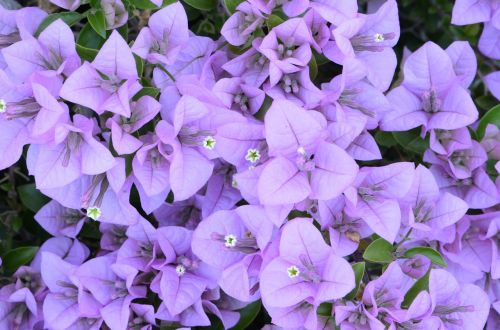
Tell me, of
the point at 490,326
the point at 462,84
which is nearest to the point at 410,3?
the point at 462,84

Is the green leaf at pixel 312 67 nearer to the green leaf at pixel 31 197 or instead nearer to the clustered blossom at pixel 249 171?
the clustered blossom at pixel 249 171

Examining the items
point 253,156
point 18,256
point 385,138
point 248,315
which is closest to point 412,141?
point 385,138

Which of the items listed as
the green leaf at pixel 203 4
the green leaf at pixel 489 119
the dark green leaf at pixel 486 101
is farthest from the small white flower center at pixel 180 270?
the dark green leaf at pixel 486 101

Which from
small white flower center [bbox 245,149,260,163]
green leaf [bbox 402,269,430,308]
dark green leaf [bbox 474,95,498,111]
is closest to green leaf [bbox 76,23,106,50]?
small white flower center [bbox 245,149,260,163]

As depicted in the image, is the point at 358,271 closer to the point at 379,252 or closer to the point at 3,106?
the point at 379,252

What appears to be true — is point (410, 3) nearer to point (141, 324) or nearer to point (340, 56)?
point (340, 56)
